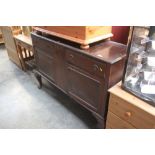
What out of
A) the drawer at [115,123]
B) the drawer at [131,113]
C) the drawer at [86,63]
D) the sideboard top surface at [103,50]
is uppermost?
the sideboard top surface at [103,50]

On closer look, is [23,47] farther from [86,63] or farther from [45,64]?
[86,63]

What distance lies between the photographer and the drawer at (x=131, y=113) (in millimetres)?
Result: 1010

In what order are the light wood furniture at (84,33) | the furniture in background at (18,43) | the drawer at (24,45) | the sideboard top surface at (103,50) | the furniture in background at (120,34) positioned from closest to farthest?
the sideboard top surface at (103,50)
the light wood furniture at (84,33)
the furniture in background at (120,34)
the drawer at (24,45)
the furniture in background at (18,43)

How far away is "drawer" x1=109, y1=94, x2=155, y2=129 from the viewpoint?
1010 millimetres

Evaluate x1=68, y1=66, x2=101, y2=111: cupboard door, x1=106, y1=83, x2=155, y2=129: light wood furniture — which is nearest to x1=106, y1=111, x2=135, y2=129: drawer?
x1=106, y1=83, x2=155, y2=129: light wood furniture

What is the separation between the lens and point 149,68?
3.96 feet

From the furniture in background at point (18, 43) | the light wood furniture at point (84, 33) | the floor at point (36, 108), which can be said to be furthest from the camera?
the furniture in background at point (18, 43)

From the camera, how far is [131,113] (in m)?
1.10

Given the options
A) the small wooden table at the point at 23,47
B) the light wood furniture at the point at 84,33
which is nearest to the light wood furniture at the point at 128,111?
the light wood furniture at the point at 84,33

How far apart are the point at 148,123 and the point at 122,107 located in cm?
20

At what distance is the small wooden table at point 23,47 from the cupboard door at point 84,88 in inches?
41.9

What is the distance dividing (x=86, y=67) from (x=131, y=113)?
50 cm

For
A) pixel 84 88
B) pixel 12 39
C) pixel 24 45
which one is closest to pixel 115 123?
pixel 84 88

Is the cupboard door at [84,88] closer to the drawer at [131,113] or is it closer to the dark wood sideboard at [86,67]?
the dark wood sideboard at [86,67]
